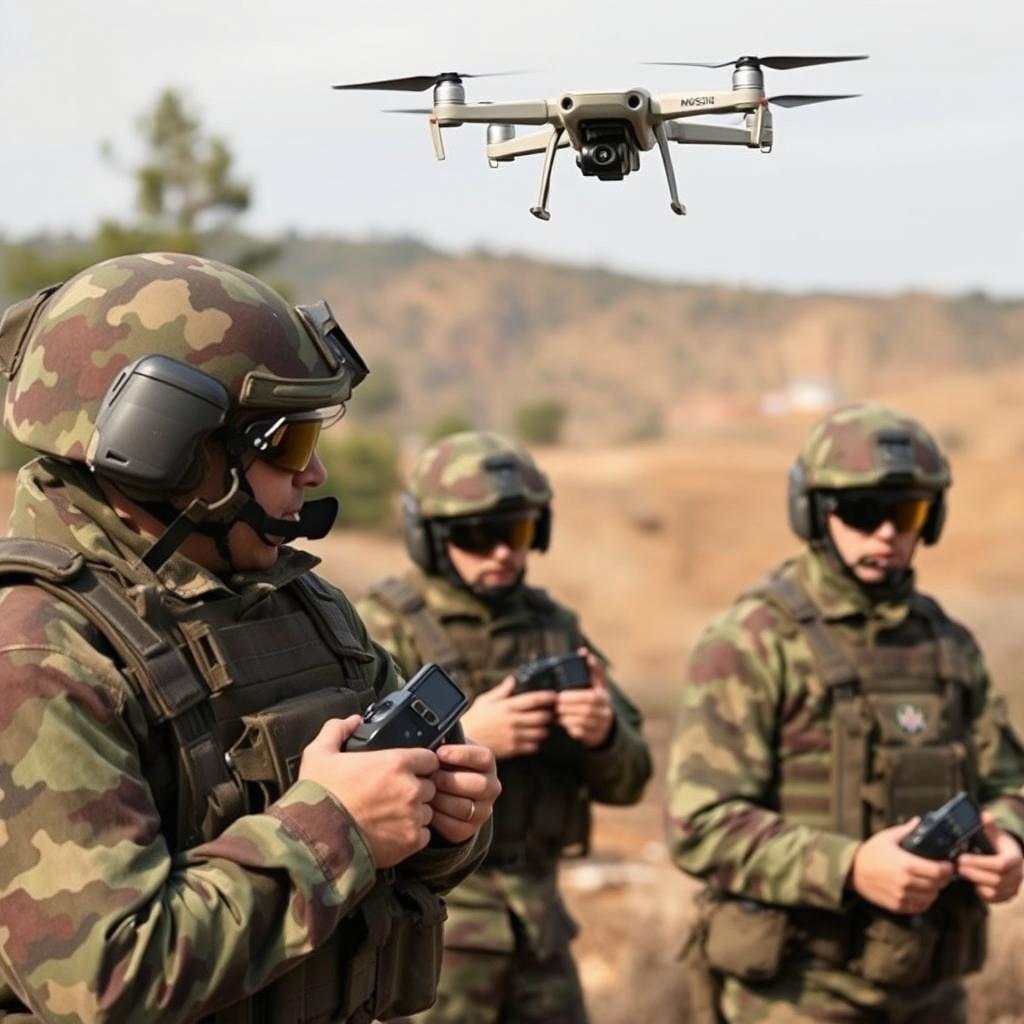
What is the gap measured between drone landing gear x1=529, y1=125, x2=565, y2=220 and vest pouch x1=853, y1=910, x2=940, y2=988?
10.8 ft

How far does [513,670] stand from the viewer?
21.6ft

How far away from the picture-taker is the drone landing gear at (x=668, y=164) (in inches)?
109

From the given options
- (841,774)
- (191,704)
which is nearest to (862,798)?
(841,774)

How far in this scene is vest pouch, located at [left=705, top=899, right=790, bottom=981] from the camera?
5.59m

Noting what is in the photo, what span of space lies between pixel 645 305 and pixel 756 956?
99665 millimetres

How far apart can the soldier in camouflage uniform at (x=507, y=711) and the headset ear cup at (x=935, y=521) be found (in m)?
1.14

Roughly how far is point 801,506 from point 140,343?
3294mm

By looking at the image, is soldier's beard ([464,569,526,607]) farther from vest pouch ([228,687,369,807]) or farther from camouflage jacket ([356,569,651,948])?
vest pouch ([228,687,369,807])

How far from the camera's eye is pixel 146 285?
10.7 ft

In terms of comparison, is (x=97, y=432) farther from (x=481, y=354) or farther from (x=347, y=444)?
(x=481, y=354)

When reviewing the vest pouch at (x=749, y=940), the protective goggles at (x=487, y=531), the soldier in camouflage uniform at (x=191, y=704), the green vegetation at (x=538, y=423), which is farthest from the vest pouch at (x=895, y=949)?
the green vegetation at (x=538, y=423)

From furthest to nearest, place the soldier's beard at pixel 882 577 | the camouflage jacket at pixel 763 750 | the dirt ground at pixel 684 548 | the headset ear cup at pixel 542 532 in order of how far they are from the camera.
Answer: the dirt ground at pixel 684 548
the headset ear cup at pixel 542 532
the soldier's beard at pixel 882 577
the camouflage jacket at pixel 763 750

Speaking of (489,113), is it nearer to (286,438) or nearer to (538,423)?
(286,438)

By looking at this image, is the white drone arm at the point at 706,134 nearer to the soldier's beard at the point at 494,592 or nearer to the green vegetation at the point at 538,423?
the soldier's beard at the point at 494,592
